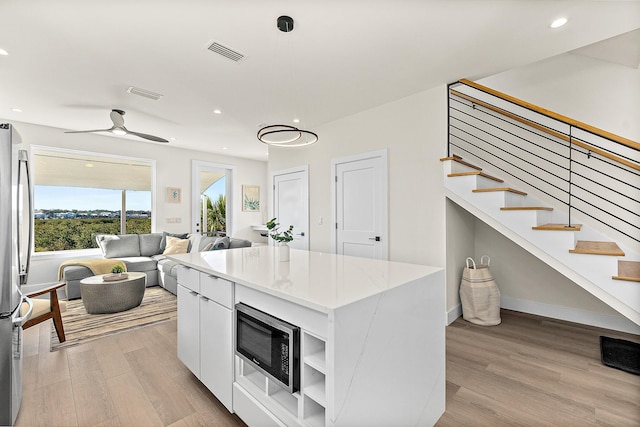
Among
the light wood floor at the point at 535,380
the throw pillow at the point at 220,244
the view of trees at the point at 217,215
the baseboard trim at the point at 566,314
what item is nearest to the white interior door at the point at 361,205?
the baseboard trim at the point at 566,314

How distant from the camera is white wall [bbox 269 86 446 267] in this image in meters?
3.25

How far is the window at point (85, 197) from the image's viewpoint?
4980 millimetres

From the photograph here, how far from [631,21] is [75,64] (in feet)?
15.6

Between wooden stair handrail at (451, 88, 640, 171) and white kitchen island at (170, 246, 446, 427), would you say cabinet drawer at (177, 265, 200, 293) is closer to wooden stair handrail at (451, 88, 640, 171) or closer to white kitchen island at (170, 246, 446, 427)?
white kitchen island at (170, 246, 446, 427)

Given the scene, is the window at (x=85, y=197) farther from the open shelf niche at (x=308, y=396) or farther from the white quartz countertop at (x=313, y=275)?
the open shelf niche at (x=308, y=396)

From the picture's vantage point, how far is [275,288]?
4.46 ft

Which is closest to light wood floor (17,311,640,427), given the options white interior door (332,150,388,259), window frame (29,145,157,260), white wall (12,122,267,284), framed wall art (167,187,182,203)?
white interior door (332,150,388,259)

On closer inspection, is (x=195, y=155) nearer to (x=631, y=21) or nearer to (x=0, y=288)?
(x=0, y=288)

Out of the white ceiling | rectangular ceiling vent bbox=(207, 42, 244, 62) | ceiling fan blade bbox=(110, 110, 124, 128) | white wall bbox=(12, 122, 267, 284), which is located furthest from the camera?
white wall bbox=(12, 122, 267, 284)

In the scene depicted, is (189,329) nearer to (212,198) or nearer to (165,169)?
(165,169)

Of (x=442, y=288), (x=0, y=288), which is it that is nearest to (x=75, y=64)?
(x=0, y=288)

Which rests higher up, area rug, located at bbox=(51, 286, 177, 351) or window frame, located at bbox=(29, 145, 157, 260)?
window frame, located at bbox=(29, 145, 157, 260)

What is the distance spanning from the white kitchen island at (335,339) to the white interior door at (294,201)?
278 centimetres

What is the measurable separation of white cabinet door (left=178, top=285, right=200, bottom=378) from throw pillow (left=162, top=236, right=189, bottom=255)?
10.1 feet
